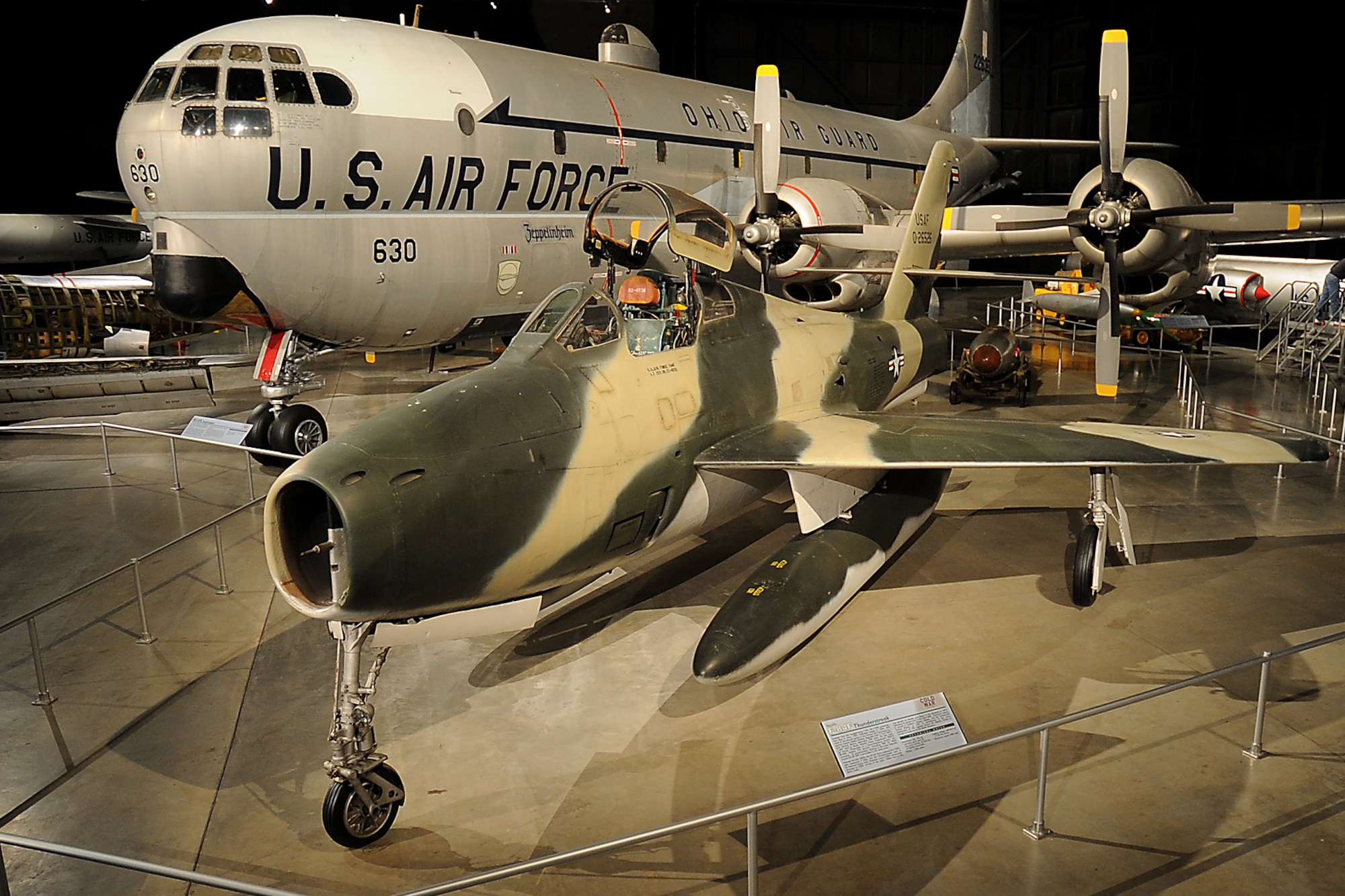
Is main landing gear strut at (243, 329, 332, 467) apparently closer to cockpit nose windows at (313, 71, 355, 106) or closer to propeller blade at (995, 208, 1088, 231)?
cockpit nose windows at (313, 71, 355, 106)

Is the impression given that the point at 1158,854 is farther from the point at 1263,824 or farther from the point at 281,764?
the point at 281,764

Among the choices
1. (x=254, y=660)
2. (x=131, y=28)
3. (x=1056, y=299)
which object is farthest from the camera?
(x=131, y=28)

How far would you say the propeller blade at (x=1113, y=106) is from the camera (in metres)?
9.71

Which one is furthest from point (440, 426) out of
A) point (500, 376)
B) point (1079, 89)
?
point (1079, 89)

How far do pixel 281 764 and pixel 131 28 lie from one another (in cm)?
2337

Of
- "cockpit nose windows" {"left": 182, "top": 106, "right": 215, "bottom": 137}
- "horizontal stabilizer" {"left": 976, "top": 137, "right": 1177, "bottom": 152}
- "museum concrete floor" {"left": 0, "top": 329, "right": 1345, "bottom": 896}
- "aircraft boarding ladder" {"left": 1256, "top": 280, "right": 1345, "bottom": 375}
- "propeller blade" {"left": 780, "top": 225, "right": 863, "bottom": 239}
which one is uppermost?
"horizontal stabilizer" {"left": 976, "top": 137, "right": 1177, "bottom": 152}

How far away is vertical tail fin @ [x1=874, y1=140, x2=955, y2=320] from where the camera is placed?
9891mm

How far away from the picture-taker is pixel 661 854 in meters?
4.49

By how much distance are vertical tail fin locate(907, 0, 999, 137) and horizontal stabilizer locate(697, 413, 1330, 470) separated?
16.1 metres

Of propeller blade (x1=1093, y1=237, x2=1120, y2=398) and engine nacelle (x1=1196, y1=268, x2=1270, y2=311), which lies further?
engine nacelle (x1=1196, y1=268, x2=1270, y2=311)

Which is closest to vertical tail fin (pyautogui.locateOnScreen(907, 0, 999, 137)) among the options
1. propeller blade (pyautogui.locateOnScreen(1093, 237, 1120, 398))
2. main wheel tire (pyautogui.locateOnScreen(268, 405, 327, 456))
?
propeller blade (pyautogui.locateOnScreen(1093, 237, 1120, 398))

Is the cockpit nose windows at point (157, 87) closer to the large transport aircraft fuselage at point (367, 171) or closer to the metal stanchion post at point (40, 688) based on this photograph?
the large transport aircraft fuselage at point (367, 171)

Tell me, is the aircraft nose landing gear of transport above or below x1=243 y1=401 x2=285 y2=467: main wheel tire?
below

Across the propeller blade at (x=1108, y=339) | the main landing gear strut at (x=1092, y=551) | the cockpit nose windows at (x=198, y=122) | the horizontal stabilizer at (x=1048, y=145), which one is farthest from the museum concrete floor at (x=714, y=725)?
the horizontal stabilizer at (x=1048, y=145)
